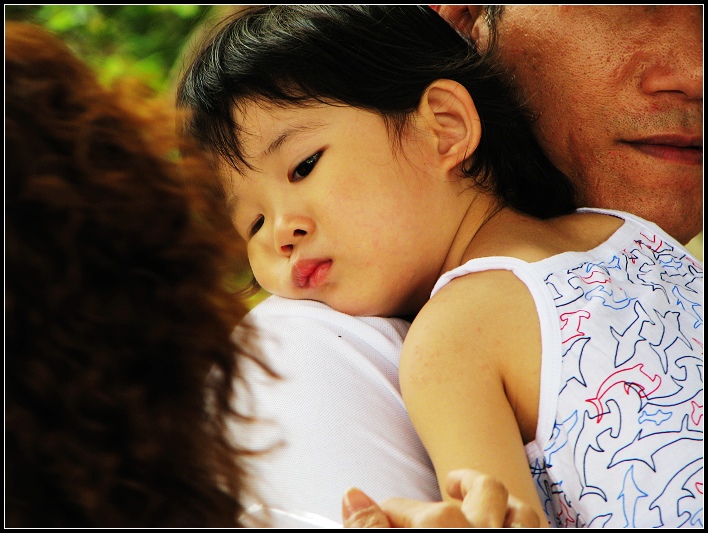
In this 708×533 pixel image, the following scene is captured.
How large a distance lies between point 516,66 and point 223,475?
1213 mm

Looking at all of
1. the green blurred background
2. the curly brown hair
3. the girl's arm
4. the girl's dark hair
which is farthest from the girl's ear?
the green blurred background

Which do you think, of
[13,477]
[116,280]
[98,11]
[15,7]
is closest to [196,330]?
[116,280]

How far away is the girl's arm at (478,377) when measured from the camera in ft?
3.51

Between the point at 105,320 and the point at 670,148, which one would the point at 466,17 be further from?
the point at 105,320

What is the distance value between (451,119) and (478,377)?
2.02 feet

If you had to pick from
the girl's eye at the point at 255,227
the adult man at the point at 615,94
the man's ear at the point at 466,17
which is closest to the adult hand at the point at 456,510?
the adult man at the point at 615,94

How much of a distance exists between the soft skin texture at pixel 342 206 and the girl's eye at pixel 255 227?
0.02 metres

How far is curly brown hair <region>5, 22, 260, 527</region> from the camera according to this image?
2.36 ft

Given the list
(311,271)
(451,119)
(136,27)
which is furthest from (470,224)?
(136,27)

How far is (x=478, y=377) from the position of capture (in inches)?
44.7

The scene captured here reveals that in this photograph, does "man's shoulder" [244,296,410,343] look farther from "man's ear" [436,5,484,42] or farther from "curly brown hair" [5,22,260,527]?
"man's ear" [436,5,484,42]

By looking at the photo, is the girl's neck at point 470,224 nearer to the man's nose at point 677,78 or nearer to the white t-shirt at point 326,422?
the white t-shirt at point 326,422

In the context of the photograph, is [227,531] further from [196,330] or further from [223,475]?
[196,330]

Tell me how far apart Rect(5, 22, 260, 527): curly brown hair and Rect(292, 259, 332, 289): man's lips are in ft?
1.79
